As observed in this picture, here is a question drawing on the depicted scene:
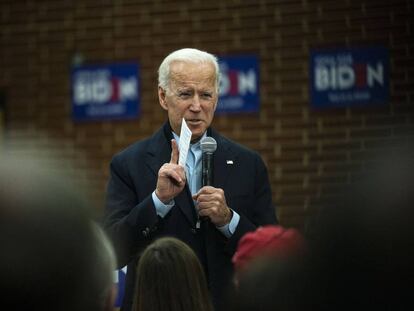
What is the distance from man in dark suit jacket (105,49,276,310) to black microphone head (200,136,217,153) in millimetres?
115

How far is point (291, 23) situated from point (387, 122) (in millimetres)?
1192

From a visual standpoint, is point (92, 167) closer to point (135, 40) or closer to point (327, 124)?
point (135, 40)

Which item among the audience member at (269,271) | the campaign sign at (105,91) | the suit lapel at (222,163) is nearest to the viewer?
the audience member at (269,271)

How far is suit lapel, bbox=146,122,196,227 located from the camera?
3.65 metres

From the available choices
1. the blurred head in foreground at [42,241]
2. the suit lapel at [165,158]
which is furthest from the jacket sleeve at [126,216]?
the blurred head in foreground at [42,241]

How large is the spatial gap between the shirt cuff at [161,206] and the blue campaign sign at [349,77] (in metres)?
4.25

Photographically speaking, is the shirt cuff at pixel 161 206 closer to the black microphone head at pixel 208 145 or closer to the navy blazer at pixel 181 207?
the navy blazer at pixel 181 207

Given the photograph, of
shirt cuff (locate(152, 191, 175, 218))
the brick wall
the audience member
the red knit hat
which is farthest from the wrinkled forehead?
the brick wall

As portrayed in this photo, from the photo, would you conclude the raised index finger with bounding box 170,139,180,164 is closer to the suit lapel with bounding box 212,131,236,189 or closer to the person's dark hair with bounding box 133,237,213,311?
the suit lapel with bounding box 212,131,236,189

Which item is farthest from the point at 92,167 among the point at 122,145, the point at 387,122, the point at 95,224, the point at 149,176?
the point at 95,224

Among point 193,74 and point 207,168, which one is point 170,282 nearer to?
point 207,168

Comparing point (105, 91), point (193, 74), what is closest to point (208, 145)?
point (193, 74)

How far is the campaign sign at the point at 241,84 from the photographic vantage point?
25.5 feet

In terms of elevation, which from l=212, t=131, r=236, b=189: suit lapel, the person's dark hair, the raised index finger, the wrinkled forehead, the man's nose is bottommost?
the person's dark hair
